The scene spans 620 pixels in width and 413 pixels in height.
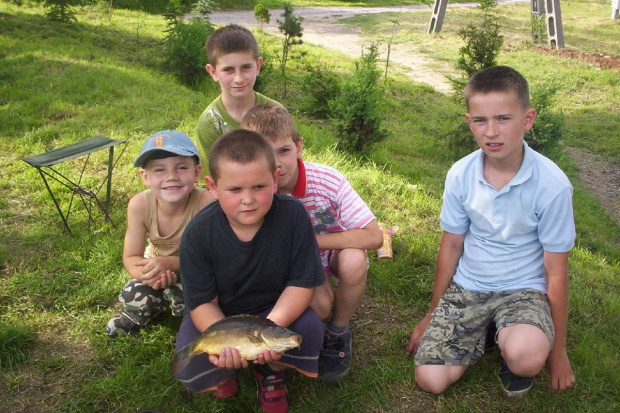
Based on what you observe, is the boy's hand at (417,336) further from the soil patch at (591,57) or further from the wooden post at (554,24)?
the wooden post at (554,24)

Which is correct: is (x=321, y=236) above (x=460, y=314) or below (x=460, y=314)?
above

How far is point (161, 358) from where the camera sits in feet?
9.61

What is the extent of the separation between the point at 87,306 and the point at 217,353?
148 cm

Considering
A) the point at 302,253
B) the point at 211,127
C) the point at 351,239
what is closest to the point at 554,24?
the point at 211,127

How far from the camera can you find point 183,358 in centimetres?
238

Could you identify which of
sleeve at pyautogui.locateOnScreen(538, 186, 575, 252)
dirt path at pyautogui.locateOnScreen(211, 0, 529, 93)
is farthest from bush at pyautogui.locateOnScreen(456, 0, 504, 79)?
sleeve at pyautogui.locateOnScreen(538, 186, 575, 252)

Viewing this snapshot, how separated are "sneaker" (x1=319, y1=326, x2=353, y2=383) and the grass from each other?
0.19 feet

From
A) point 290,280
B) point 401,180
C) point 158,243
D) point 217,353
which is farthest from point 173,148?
point 401,180

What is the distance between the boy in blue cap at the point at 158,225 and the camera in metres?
2.96

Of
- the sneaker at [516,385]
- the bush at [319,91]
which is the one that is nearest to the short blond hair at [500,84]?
the sneaker at [516,385]

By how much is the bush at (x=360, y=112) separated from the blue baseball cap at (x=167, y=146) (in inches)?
140

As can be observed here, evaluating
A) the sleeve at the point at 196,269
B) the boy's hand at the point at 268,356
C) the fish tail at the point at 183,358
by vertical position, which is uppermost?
the sleeve at the point at 196,269

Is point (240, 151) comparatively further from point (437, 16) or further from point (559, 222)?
point (437, 16)

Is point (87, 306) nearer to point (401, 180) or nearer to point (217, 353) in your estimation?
point (217, 353)
